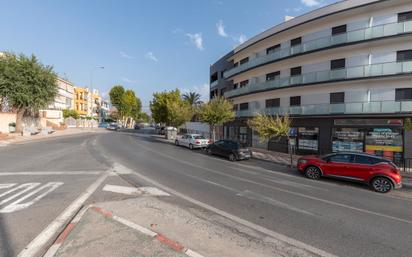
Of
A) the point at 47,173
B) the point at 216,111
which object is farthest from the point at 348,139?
the point at 47,173

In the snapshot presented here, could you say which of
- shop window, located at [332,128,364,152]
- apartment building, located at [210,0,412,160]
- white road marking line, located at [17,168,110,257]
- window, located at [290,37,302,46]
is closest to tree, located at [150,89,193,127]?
apartment building, located at [210,0,412,160]

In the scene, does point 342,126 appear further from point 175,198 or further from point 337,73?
point 175,198

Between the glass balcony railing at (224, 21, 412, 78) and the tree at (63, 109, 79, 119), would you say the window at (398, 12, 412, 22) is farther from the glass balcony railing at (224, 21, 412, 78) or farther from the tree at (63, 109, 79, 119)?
the tree at (63, 109, 79, 119)

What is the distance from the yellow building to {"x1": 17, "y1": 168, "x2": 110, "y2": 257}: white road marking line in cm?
8251

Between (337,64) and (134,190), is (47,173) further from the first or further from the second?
(337,64)

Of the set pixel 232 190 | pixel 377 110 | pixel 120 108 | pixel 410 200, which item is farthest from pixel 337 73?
pixel 120 108

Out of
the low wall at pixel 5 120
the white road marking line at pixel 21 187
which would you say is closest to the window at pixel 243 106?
the white road marking line at pixel 21 187

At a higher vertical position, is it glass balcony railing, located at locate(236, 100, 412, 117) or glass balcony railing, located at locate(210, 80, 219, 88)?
glass balcony railing, located at locate(210, 80, 219, 88)

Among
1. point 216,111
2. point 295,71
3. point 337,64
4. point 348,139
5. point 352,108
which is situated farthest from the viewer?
point 295,71

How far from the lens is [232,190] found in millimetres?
9133

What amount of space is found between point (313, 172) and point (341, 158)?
1555 mm

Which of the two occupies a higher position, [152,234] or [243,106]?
[243,106]

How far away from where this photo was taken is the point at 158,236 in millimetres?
4727

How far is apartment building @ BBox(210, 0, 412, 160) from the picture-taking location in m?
18.8
